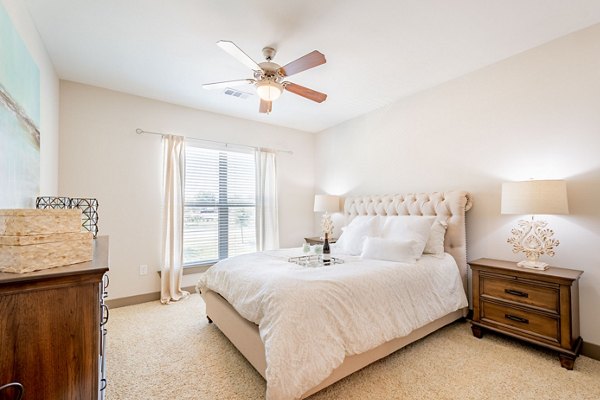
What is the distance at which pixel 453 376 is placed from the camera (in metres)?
1.92

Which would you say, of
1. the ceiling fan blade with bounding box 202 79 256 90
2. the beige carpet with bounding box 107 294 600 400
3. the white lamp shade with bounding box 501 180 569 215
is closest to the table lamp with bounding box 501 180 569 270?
the white lamp shade with bounding box 501 180 569 215

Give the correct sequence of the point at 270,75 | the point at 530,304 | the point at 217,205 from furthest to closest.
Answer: the point at 217,205 < the point at 270,75 < the point at 530,304

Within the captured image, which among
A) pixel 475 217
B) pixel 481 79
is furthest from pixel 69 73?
pixel 475 217

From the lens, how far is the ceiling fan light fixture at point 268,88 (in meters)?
2.30

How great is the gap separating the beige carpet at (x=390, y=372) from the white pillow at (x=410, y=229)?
89cm

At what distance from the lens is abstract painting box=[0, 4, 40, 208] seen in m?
1.45

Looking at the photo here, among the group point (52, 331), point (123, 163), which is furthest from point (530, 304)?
point (123, 163)

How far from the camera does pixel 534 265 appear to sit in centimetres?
225

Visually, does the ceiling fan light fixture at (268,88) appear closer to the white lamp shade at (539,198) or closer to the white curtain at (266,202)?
the white curtain at (266,202)

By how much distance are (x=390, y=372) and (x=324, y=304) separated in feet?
2.77

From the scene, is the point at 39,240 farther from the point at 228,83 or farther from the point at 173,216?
the point at 173,216

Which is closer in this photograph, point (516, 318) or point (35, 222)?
point (35, 222)

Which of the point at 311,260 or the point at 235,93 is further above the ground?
the point at 235,93

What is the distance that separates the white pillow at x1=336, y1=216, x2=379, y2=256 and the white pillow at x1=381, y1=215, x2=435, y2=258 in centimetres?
15
